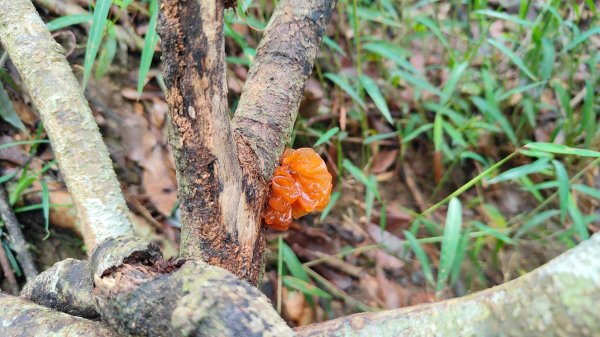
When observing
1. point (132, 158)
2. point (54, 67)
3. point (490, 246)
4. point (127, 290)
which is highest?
point (54, 67)

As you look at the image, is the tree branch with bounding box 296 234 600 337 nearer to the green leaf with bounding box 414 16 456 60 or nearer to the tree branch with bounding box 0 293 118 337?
the tree branch with bounding box 0 293 118 337

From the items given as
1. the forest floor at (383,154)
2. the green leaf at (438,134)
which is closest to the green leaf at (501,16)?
the forest floor at (383,154)

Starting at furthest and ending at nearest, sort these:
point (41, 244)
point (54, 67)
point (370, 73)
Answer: point (370, 73) < point (41, 244) < point (54, 67)

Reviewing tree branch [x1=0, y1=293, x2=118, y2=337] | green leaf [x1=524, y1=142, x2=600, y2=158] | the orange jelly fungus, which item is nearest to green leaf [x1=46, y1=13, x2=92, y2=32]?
the orange jelly fungus

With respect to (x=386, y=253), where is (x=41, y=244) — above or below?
above

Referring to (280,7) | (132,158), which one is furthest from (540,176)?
(132,158)

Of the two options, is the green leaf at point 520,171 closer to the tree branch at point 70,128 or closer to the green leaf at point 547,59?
the green leaf at point 547,59

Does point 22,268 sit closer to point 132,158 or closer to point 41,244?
point 41,244
